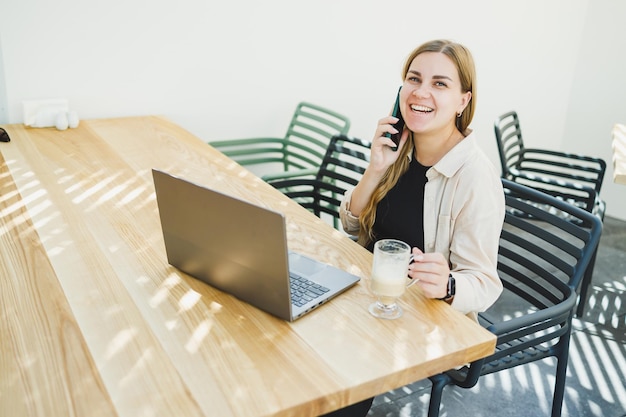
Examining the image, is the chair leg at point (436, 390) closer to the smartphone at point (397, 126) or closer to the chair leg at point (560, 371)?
the chair leg at point (560, 371)

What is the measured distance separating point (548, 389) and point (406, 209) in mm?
1069

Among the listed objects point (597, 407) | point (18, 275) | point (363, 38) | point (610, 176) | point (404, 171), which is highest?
point (363, 38)

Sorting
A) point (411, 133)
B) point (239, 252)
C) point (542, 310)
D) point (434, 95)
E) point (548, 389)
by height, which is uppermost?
point (434, 95)

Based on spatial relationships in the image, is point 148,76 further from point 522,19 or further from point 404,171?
point 522,19

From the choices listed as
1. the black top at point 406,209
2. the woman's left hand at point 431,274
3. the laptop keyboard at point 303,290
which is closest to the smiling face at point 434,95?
the black top at point 406,209

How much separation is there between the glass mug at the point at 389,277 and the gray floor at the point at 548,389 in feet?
3.46

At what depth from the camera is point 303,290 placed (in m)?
1.30

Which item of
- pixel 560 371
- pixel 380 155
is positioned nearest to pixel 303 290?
pixel 380 155

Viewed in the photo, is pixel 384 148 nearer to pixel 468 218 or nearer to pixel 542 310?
pixel 468 218

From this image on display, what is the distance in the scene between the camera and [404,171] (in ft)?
5.78

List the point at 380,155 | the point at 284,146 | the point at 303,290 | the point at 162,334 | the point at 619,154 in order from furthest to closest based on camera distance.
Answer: the point at 284,146 < the point at 619,154 < the point at 380,155 < the point at 303,290 < the point at 162,334

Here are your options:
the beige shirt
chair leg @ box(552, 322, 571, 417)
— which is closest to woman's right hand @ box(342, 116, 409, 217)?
the beige shirt

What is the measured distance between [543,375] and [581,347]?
32cm

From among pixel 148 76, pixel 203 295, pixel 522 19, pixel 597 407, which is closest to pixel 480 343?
pixel 203 295
